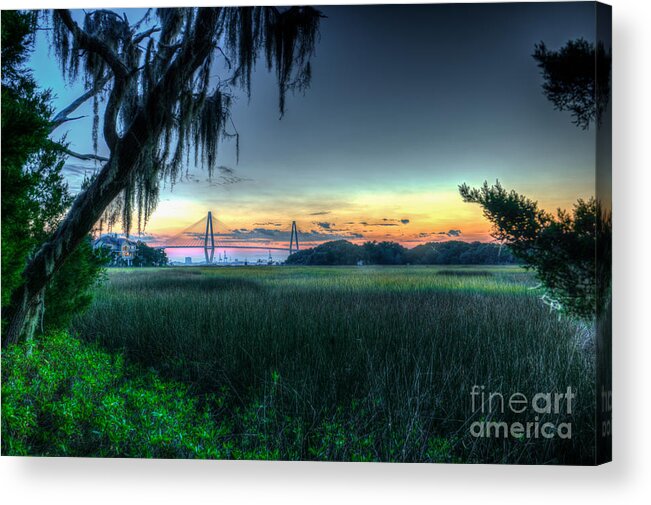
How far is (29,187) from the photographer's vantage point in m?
5.52

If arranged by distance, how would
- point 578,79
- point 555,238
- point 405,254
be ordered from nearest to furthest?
point 578,79
point 555,238
point 405,254

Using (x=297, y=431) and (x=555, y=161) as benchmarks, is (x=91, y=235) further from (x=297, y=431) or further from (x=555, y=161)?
(x=555, y=161)

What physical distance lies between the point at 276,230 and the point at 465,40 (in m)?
2.02

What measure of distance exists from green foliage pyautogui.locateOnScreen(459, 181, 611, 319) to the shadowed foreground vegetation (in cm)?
15

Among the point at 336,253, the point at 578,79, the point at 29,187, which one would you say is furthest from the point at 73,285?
the point at 578,79

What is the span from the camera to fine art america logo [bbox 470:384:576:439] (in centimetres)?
495

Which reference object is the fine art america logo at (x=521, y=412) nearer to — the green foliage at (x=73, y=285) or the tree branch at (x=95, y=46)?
the green foliage at (x=73, y=285)

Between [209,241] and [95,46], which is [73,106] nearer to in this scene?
[95,46]

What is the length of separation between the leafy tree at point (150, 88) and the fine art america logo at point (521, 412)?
2712 millimetres

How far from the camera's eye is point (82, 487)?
5.35 metres

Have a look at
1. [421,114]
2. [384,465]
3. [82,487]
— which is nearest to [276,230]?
[421,114]

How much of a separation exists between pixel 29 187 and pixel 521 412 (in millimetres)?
4112

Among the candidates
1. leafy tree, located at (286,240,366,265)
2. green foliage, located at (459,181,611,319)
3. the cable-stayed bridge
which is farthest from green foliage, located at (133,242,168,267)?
green foliage, located at (459,181,611,319)

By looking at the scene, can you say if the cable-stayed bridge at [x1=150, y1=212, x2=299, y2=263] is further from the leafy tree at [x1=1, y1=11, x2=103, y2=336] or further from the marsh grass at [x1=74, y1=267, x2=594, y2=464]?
the leafy tree at [x1=1, y1=11, x2=103, y2=336]
